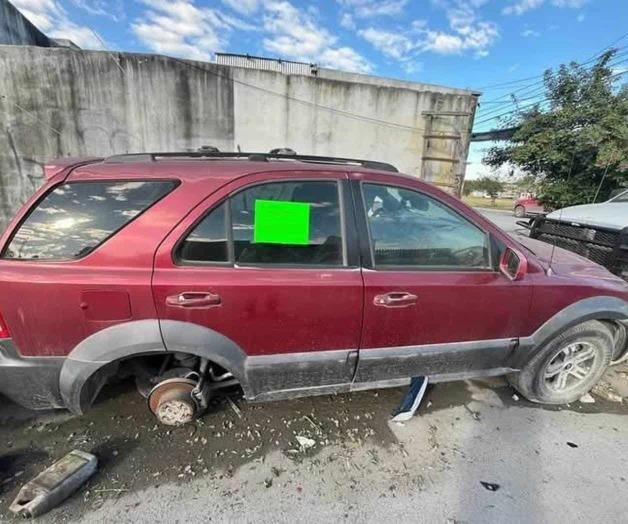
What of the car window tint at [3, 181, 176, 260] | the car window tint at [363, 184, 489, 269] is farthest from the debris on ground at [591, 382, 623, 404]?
the car window tint at [3, 181, 176, 260]

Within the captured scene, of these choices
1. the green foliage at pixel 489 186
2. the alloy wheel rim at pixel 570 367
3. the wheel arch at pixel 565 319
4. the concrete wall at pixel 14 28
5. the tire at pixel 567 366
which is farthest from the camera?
the green foliage at pixel 489 186

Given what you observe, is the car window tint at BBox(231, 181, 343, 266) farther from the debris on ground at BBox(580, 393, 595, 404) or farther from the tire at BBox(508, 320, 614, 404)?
the debris on ground at BBox(580, 393, 595, 404)

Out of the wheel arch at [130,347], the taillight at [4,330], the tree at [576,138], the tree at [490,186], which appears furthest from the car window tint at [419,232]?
the tree at [490,186]

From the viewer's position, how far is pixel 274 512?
166 centimetres

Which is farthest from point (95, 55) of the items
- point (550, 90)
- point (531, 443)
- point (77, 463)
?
point (550, 90)

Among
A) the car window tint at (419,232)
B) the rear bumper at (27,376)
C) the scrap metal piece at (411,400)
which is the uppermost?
the car window tint at (419,232)

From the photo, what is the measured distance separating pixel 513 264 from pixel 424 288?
2.05 ft

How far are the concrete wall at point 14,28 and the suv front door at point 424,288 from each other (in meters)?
9.16

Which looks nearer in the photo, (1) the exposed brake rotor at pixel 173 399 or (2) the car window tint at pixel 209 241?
(2) the car window tint at pixel 209 241

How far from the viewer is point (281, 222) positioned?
178 centimetres

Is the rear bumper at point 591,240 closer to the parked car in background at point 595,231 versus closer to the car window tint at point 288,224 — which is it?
the parked car in background at point 595,231

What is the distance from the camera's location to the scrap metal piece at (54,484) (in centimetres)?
154

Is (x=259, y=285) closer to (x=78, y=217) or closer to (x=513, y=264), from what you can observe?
(x=78, y=217)

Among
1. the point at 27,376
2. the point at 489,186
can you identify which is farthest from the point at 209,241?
the point at 489,186
